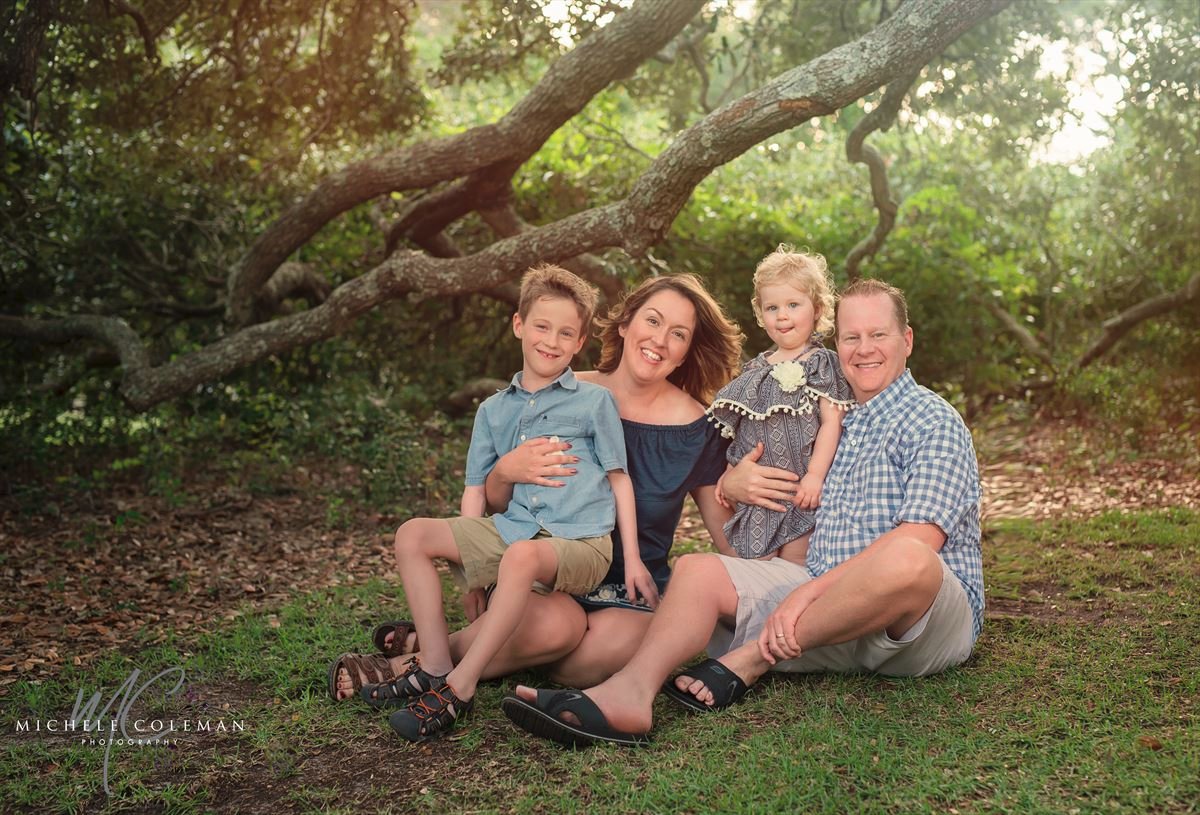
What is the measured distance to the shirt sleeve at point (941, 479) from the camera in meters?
3.18

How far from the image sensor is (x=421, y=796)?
2834 millimetres

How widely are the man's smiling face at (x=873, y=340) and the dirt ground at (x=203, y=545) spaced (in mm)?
1436

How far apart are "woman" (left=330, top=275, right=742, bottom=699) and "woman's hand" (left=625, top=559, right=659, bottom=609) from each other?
0.02m

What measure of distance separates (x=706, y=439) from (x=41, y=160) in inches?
220

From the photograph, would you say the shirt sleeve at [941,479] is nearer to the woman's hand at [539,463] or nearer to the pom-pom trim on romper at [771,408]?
the pom-pom trim on romper at [771,408]

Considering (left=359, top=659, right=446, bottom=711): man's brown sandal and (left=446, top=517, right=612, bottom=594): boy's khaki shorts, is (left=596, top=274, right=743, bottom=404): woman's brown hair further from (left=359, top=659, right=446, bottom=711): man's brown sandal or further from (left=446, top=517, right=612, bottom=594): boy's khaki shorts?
(left=359, top=659, right=446, bottom=711): man's brown sandal

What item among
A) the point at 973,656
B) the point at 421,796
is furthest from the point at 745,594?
the point at 421,796

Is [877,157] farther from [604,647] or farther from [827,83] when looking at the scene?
[604,647]

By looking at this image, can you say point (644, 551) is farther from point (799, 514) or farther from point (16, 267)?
point (16, 267)

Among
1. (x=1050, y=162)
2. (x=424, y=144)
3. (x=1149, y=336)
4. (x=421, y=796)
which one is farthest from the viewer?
(x=1050, y=162)

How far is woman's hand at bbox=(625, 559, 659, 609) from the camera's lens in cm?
353

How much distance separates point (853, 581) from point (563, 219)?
4.22 meters

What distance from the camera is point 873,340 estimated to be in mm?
3463

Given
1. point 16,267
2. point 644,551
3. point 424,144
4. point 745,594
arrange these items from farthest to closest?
point 16,267
point 424,144
point 644,551
point 745,594
